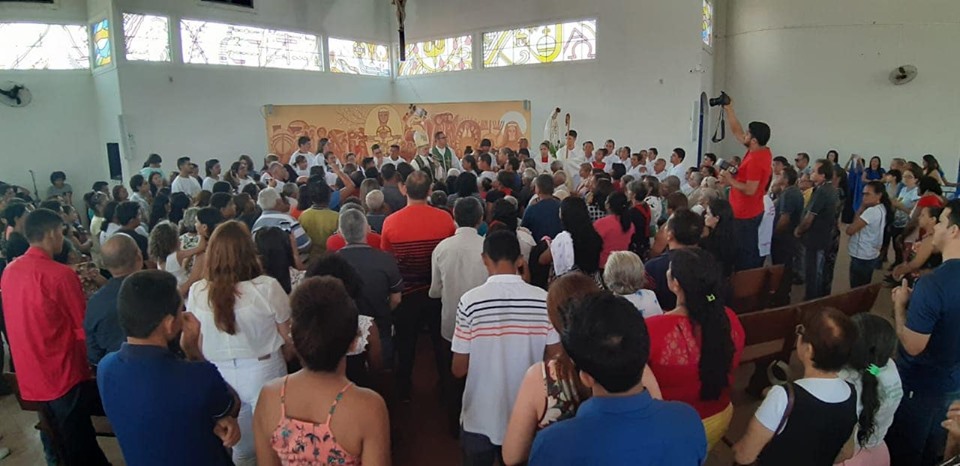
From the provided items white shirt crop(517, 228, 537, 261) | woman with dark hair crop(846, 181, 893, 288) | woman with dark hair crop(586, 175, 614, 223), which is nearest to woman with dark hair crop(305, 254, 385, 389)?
white shirt crop(517, 228, 537, 261)

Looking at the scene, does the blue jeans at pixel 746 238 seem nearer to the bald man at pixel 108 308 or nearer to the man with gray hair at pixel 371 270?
the man with gray hair at pixel 371 270

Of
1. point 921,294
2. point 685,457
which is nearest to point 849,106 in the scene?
point 921,294

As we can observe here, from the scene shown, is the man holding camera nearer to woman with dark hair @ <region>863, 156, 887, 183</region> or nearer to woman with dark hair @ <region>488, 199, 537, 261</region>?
woman with dark hair @ <region>488, 199, 537, 261</region>

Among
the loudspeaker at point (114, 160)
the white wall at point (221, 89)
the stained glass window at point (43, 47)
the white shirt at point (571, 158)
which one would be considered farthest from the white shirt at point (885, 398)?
the stained glass window at point (43, 47)

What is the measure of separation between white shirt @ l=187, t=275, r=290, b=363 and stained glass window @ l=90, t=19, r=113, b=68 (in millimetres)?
10901

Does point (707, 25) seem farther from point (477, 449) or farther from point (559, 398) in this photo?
point (559, 398)

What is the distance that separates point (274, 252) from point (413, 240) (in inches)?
38.4

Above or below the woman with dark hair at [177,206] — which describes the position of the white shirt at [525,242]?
below

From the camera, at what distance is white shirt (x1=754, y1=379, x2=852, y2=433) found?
1842 mm

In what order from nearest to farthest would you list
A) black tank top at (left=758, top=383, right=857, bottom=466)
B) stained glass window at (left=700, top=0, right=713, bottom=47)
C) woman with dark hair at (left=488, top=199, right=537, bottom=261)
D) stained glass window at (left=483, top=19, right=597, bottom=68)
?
black tank top at (left=758, top=383, right=857, bottom=466), woman with dark hair at (left=488, top=199, right=537, bottom=261), stained glass window at (left=700, top=0, right=713, bottom=47), stained glass window at (left=483, top=19, right=597, bottom=68)

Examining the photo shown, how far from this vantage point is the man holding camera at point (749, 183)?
4922 millimetres

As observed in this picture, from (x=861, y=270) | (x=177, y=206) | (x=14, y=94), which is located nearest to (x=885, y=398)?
(x=861, y=270)

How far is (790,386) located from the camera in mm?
1892

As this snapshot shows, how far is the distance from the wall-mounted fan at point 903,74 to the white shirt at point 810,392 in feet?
42.6
